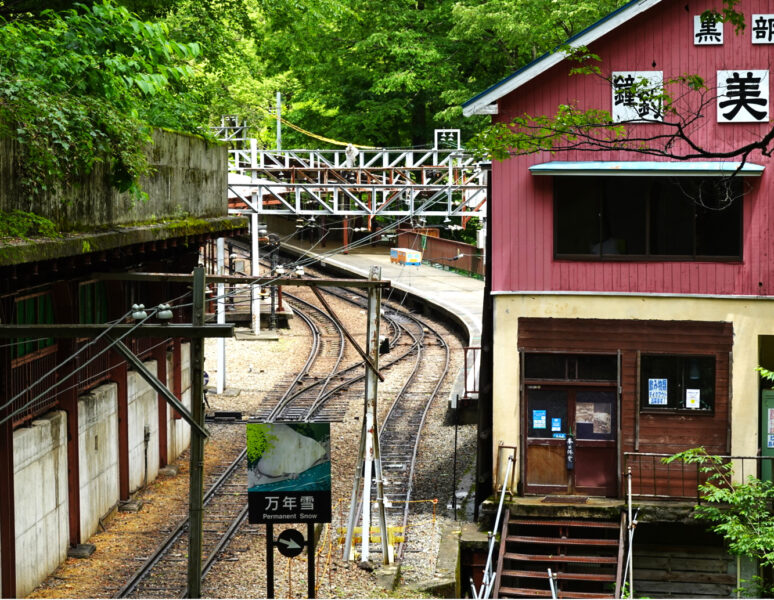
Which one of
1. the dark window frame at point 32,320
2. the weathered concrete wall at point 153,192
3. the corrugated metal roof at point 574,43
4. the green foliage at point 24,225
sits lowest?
the dark window frame at point 32,320

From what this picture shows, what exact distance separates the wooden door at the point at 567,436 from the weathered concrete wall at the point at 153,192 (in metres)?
6.43

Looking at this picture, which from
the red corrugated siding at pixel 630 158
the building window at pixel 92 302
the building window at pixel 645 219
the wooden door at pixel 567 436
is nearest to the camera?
the red corrugated siding at pixel 630 158

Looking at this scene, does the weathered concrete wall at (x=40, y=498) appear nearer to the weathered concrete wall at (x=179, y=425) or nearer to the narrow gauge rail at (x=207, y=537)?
the narrow gauge rail at (x=207, y=537)

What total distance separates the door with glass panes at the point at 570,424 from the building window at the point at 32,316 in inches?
270

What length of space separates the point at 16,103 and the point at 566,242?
8194mm

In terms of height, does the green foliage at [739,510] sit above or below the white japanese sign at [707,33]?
below

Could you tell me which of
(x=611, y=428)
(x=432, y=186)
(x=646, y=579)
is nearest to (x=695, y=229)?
(x=611, y=428)

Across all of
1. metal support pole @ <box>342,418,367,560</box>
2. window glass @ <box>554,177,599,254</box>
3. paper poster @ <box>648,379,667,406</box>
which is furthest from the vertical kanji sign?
paper poster @ <box>648,379,667,406</box>

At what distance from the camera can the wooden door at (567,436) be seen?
16641mm

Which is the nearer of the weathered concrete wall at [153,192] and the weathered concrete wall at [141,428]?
the weathered concrete wall at [153,192]

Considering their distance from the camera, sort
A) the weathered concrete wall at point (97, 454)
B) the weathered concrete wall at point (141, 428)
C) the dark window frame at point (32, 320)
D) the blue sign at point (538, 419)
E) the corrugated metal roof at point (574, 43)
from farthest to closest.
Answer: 1. the weathered concrete wall at point (141, 428)
2. the blue sign at point (538, 419)
3. the weathered concrete wall at point (97, 454)
4. the corrugated metal roof at point (574, 43)
5. the dark window frame at point (32, 320)

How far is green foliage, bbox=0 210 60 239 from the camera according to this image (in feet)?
37.5

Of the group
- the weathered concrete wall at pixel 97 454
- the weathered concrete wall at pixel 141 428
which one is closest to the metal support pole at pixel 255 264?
the weathered concrete wall at pixel 141 428

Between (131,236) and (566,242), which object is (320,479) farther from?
(566,242)
